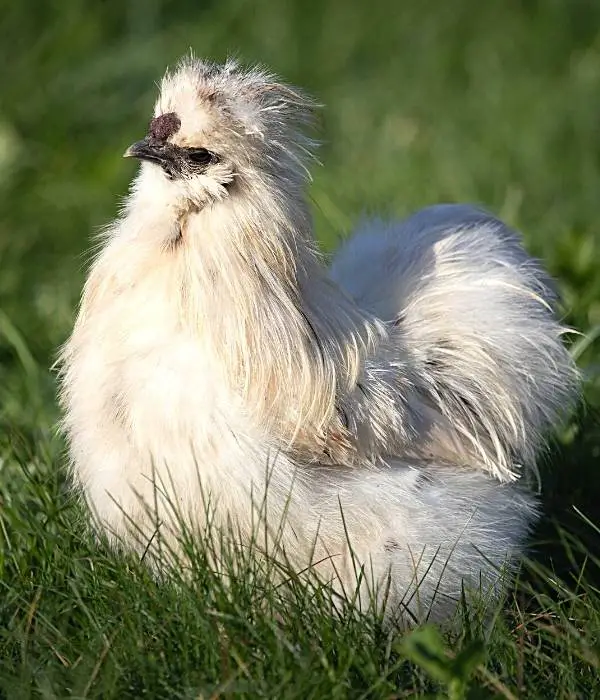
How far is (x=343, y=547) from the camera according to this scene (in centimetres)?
305

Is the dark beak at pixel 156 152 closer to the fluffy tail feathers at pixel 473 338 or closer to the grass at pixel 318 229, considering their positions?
the fluffy tail feathers at pixel 473 338

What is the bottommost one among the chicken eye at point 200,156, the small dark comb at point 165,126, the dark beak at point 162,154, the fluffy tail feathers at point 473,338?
the fluffy tail feathers at point 473,338

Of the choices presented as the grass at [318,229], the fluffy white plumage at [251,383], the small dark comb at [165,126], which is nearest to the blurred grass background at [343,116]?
the grass at [318,229]

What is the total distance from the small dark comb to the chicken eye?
0.23 ft

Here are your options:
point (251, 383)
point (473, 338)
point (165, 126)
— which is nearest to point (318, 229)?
point (473, 338)

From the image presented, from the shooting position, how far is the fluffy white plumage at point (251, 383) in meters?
3.00

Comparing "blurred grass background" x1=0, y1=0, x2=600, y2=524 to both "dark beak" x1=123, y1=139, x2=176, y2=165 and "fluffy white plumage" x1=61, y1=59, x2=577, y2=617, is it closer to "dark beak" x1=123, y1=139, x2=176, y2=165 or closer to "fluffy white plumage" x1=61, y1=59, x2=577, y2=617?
"fluffy white plumage" x1=61, y1=59, x2=577, y2=617

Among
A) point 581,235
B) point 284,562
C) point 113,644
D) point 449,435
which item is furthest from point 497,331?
point 581,235

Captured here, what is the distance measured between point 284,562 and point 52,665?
23.1 inches

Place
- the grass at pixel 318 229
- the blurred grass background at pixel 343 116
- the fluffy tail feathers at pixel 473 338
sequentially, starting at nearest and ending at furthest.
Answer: the grass at pixel 318 229 < the fluffy tail feathers at pixel 473 338 < the blurred grass background at pixel 343 116

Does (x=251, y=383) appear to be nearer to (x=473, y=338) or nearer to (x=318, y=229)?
(x=473, y=338)

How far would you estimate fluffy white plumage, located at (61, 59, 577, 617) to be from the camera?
2998 mm

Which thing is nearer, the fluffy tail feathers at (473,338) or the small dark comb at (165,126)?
the small dark comb at (165,126)

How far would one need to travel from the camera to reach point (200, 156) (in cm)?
303
